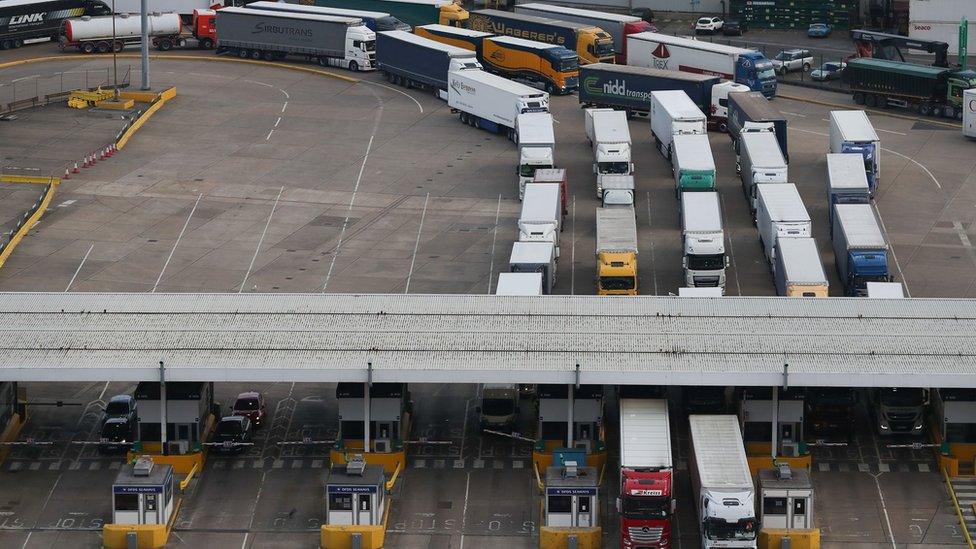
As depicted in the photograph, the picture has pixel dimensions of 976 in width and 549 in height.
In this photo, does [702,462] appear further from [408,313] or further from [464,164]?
[464,164]

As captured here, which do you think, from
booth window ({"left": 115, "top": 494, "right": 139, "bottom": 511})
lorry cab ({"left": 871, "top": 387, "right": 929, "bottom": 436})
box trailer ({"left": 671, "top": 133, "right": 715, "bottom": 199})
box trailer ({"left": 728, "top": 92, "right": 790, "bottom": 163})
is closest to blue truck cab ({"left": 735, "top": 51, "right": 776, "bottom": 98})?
box trailer ({"left": 728, "top": 92, "right": 790, "bottom": 163})

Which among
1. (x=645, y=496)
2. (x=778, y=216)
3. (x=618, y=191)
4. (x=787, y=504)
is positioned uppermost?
(x=778, y=216)

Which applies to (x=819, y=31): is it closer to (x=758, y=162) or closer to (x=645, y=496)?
(x=758, y=162)

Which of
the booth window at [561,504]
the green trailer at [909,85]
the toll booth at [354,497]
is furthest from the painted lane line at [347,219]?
the green trailer at [909,85]

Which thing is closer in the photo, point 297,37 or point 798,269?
point 798,269

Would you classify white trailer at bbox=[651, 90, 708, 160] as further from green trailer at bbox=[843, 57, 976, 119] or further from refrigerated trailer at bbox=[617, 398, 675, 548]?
refrigerated trailer at bbox=[617, 398, 675, 548]

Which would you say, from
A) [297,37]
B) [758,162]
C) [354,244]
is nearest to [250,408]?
[354,244]
